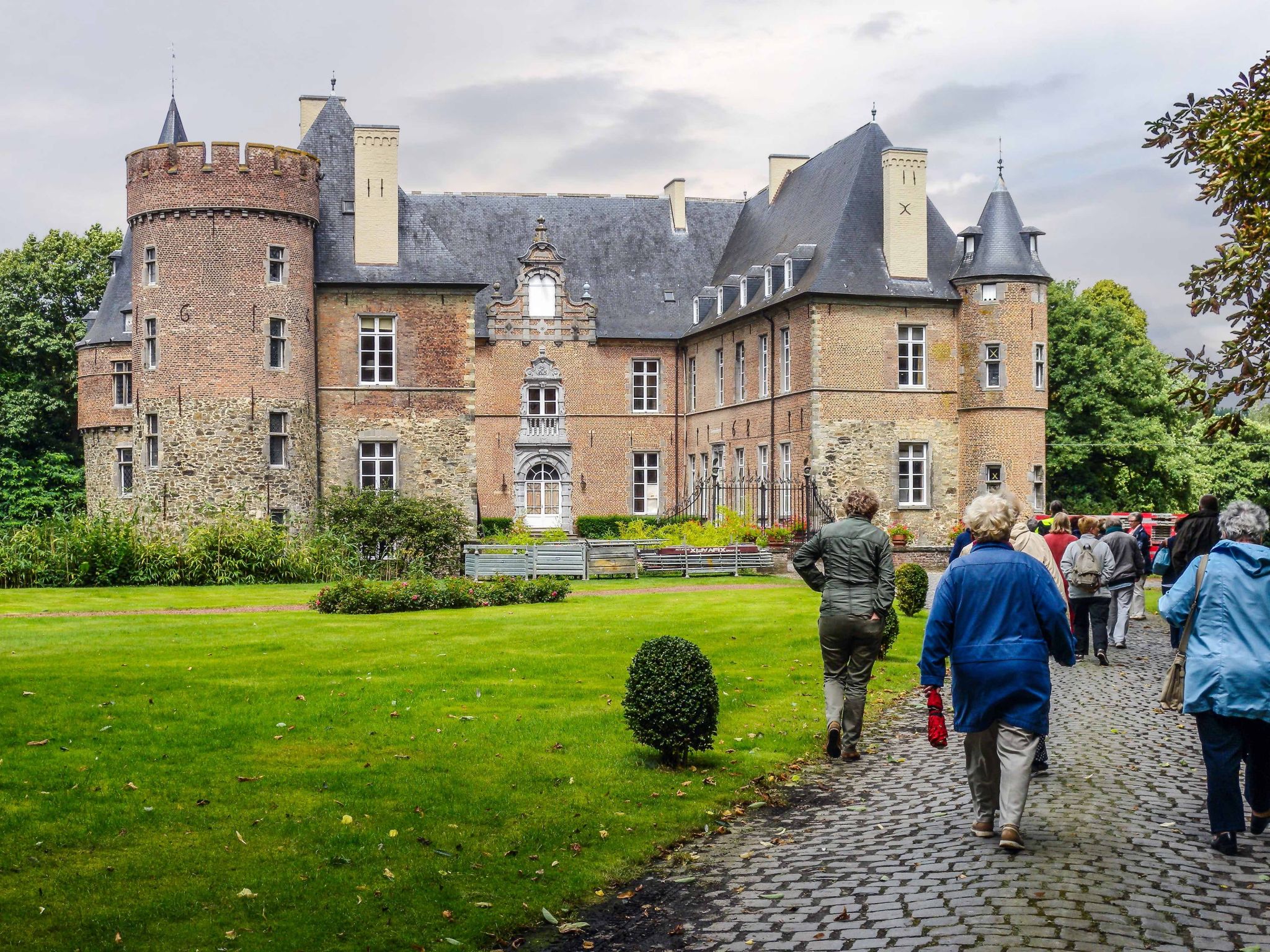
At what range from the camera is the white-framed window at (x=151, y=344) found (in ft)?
103

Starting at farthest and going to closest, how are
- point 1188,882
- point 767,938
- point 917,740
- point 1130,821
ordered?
point 917,740, point 1130,821, point 1188,882, point 767,938

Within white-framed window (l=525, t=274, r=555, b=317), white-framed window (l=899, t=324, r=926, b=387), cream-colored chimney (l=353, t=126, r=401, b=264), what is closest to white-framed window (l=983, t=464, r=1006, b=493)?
white-framed window (l=899, t=324, r=926, b=387)

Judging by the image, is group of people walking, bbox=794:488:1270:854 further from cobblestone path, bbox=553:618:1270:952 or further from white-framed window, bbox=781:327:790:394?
white-framed window, bbox=781:327:790:394

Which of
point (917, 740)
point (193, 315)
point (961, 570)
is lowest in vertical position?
point (917, 740)

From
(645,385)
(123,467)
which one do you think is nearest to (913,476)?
(645,385)

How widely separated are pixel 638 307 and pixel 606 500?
6.69 m

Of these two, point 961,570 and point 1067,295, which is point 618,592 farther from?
point 1067,295

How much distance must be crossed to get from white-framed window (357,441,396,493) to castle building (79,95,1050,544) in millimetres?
68

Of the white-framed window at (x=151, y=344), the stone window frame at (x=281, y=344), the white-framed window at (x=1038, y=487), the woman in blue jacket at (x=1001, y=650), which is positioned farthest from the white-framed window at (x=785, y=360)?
the woman in blue jacket at (x=1001, y=650)

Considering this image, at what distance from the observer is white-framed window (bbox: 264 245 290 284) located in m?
31.9

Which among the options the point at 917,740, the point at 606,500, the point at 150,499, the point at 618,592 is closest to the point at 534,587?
the point at 618,592

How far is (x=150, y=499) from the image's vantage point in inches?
1226

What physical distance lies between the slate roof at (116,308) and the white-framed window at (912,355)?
22643mm

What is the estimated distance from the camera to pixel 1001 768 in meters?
7.25
